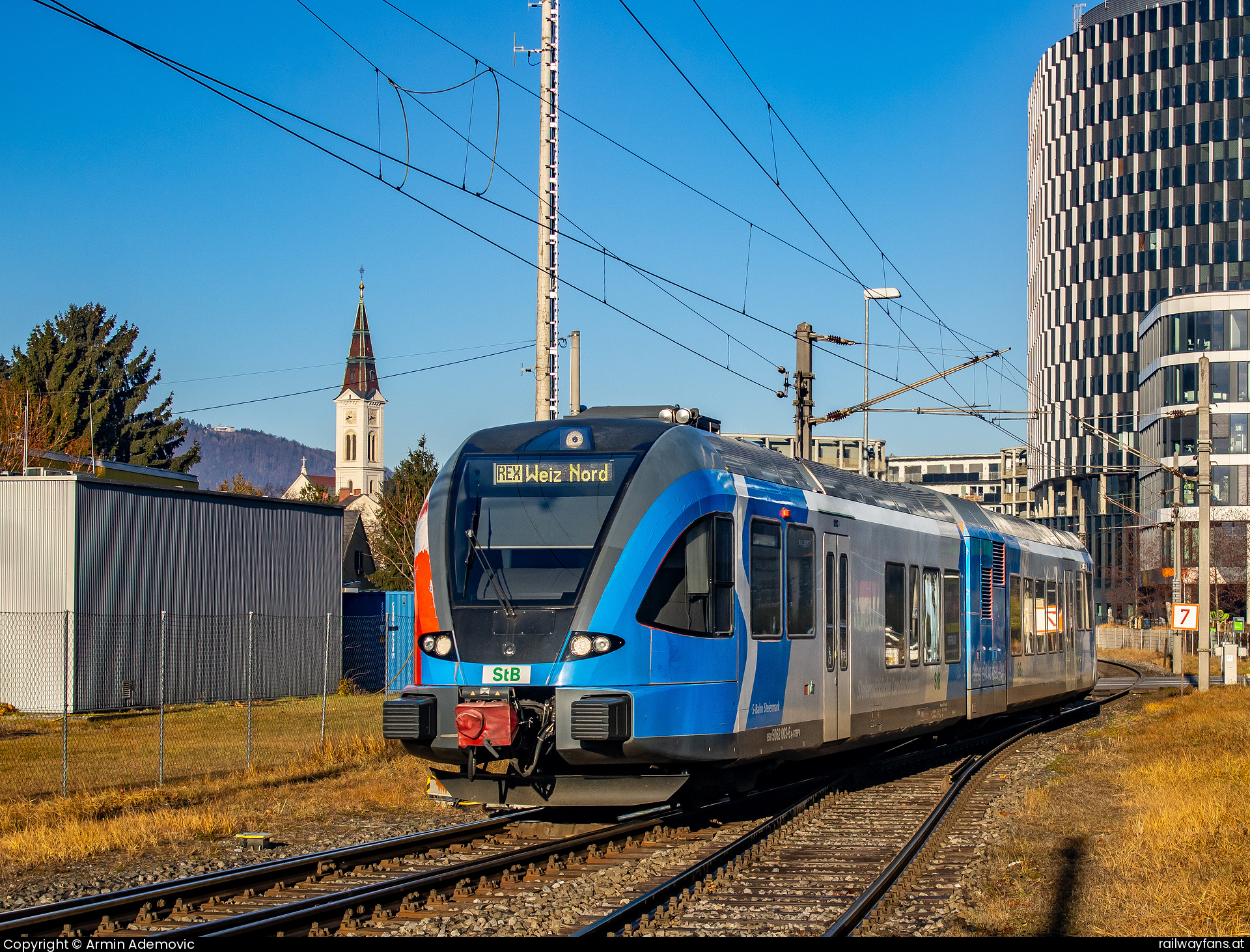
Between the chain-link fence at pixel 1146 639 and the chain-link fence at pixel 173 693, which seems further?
the chain-link fence at pixel 1146 639

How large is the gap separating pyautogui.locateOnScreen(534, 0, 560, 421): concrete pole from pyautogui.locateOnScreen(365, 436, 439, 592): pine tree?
3225 centimetres

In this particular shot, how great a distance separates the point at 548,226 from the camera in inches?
835

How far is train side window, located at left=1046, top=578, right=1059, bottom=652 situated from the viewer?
22344 mm

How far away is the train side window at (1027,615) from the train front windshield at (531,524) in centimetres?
1157

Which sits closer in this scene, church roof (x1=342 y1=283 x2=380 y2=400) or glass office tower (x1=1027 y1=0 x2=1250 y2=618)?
glass office tower (x1=1027 y1=0 x2=1250 y2=618)

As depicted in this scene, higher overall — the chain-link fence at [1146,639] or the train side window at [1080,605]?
the train side window at [1080,605]

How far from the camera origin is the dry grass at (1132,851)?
8344 millimetres

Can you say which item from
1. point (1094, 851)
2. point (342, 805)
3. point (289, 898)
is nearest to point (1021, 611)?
point (1094, 851)

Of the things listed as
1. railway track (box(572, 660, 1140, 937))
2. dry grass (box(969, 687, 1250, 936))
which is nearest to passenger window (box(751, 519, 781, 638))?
railway track (box(572, 660, 1140, 937))

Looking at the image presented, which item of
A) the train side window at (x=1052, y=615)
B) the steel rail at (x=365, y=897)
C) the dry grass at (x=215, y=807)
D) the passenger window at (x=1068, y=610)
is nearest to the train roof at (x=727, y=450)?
the steel rail at (x=365, y=897)

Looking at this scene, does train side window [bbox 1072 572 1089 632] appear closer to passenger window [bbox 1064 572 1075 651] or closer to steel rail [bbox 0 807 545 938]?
passenger window [bbox 1064 572 1075 651]

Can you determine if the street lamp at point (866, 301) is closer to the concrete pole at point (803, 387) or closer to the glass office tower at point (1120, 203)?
the concrete pole at point (803, 387)

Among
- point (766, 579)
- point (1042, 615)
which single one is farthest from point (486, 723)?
point (1042, 615)

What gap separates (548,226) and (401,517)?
38.6m
